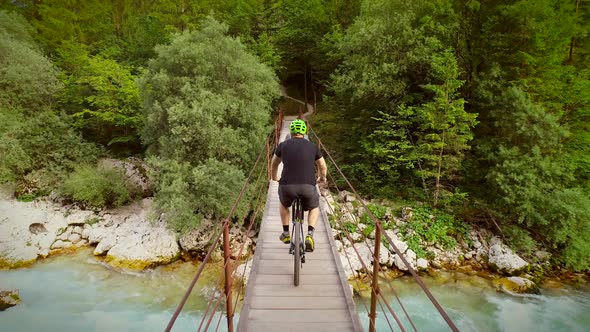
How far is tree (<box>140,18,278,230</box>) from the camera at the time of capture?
38.2ft

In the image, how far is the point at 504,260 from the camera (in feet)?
36.1

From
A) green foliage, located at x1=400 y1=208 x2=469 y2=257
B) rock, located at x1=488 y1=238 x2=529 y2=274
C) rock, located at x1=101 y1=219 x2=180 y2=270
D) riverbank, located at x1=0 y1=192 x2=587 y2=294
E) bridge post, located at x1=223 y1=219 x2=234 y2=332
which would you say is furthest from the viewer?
green foliage, located at x1=400 y1=208 x2=469 y2=257

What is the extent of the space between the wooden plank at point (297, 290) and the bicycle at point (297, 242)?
0.11 metres

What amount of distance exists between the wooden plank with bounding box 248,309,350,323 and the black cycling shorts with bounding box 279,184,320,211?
1.30 m

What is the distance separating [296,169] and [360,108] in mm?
11429

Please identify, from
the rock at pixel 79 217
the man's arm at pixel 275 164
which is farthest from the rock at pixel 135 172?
the man's arm at pixel 275 164

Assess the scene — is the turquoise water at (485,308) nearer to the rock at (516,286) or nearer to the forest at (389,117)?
the rock at (516,286)

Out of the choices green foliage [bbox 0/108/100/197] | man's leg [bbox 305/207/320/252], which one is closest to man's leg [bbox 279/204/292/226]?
man's leg [bbox 305/207/320/252]

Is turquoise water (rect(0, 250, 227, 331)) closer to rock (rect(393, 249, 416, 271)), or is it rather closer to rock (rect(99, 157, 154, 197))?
rock (rect(99, 157, 154, 197))

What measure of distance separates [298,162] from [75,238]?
1288 centimetres

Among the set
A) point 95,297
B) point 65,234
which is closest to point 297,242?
point 95,297

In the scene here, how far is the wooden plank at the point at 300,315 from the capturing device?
3391 millimetres

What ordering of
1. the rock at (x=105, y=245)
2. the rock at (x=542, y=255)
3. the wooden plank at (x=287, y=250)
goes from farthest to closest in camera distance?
1. the rock at (x=105, y=245)
2. the rock at (x=542, y=255)
3. the wooden plank at (x=287, y=250)

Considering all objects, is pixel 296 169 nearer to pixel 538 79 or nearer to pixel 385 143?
pixel 385 143
